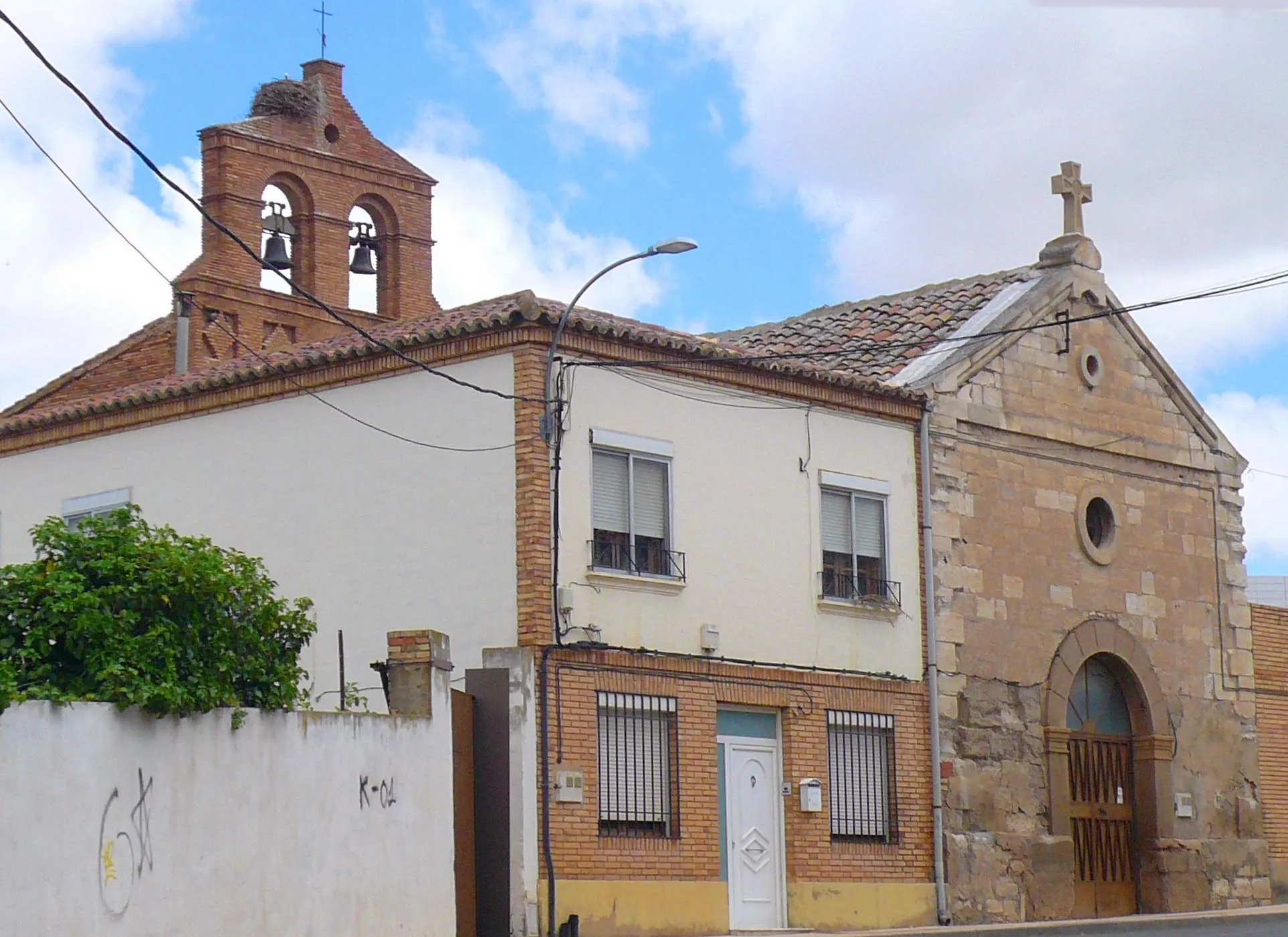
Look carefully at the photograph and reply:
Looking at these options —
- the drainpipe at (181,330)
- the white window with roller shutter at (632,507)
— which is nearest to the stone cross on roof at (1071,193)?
the white window with roller shutter at (632,507)

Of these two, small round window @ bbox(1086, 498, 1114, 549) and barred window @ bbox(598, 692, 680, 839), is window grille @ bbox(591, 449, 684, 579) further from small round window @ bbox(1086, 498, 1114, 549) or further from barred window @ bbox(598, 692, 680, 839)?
small round window @ bbox(1086, 498, 1114, 549)

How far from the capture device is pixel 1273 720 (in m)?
28.1

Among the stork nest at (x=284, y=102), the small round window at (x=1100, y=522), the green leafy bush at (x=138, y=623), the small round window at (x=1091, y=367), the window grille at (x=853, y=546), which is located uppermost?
the stork nest at (x=284, y=102)

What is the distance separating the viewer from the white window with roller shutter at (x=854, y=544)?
2270 cm

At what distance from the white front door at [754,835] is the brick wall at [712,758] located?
14cm

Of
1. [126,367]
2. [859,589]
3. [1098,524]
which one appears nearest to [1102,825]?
[1098,524]

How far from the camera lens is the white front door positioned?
2119cm

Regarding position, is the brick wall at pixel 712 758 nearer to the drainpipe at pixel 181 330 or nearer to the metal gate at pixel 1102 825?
the metal gate at pixel 1102 825

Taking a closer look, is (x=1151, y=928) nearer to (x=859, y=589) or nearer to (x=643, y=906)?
(x=859, y=589)

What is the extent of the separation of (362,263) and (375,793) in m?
14.2

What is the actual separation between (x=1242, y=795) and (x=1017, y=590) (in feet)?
16.2

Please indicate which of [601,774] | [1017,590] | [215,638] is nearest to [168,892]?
[215,638]

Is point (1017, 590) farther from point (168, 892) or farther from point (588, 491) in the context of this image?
point (168, 892)

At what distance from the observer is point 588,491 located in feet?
66.9
